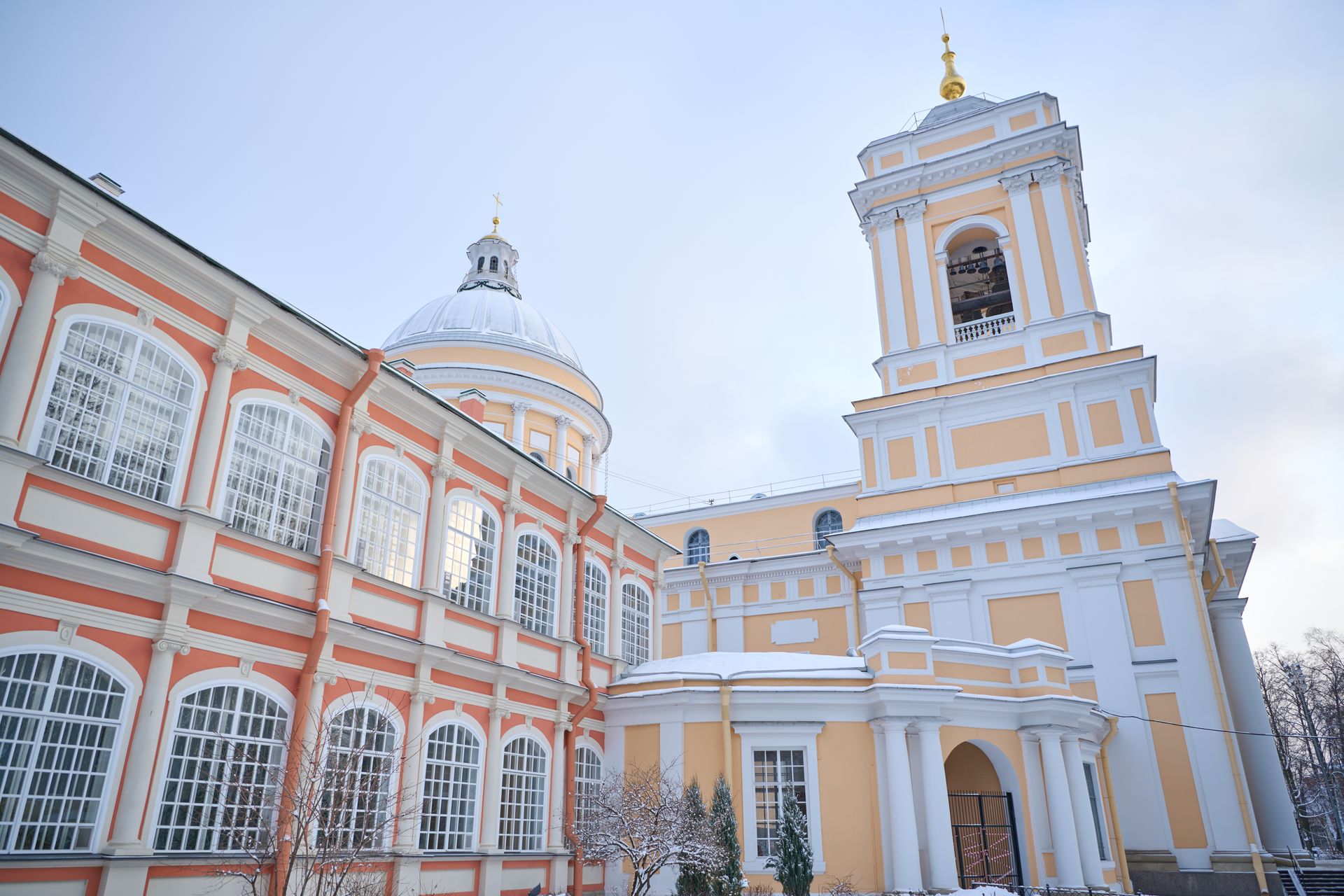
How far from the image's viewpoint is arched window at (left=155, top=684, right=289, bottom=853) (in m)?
9.73

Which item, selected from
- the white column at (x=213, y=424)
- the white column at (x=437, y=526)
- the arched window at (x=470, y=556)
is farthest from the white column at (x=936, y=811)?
the white column at (x=213, y=424)

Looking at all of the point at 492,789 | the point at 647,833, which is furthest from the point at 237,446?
the point at 647,833

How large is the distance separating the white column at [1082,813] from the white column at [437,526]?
40.3 ft

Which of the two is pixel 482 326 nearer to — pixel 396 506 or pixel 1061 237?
pixel 396 506

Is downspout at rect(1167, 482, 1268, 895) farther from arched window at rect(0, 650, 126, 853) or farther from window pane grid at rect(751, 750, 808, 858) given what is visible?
arched window at rect(0, 650, 126, 853)

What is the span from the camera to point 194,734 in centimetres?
1002

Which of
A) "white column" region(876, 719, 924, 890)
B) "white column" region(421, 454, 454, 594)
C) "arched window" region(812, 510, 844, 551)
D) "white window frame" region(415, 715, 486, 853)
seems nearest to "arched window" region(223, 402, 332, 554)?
"white column" region(421, 454, 454, 594)

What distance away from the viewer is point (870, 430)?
25328 mm

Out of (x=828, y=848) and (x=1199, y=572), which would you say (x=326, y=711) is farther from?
(x=1199, y=572)

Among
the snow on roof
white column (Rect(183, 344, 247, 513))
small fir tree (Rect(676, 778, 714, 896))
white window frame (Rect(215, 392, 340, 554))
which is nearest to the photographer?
white column (Rect(183, 344, 247, 513))

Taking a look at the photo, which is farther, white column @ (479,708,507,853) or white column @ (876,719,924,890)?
white column @ (876,719,924,890)

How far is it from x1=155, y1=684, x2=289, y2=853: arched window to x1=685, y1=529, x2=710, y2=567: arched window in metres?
24.0

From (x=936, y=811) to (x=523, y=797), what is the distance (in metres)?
7.23

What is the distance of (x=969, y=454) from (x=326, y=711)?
59.0 ft
